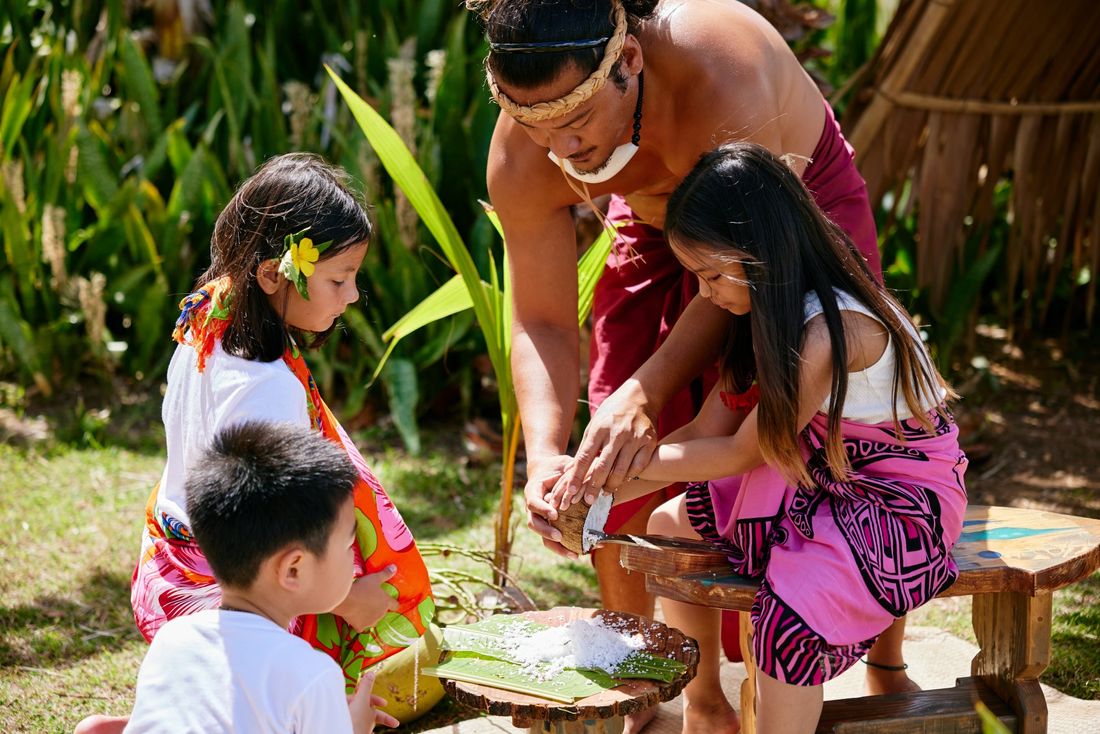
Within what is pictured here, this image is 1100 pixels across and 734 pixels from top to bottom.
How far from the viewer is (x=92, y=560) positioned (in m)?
3.82

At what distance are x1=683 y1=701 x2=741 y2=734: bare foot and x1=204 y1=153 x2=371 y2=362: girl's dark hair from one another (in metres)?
1.26

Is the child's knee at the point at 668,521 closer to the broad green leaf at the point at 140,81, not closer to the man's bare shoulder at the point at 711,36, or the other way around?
the man's bare shoulder at the point at 711,36

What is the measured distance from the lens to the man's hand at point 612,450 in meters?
2.35

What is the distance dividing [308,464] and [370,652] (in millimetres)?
663

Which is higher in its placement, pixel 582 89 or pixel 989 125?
pixel 582 89

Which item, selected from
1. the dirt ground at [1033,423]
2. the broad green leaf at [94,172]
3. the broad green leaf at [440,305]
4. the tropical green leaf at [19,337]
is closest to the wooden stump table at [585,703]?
the broad green leaf at [440,305]

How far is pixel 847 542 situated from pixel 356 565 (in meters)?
0.92

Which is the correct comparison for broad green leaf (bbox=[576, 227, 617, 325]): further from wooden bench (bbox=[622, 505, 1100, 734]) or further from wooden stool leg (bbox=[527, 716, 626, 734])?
wooden stool leg (bbox=[527, 716, 626, 734])

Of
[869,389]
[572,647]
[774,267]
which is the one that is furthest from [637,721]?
[774,267]

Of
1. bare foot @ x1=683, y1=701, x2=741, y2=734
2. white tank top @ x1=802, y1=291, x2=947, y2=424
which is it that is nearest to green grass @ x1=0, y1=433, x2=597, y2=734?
bare foot @ x1=683, y1=701, x2=741, y2=734

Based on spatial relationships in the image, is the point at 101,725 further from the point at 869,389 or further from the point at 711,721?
the point at 869,389

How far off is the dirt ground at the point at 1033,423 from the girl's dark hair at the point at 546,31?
8.81 feet

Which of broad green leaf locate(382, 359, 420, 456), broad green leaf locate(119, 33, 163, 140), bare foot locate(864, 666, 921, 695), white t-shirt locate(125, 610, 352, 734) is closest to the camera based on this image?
white t-shirt locate(125, 610, 352, 734)

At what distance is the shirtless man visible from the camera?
2256 mm
